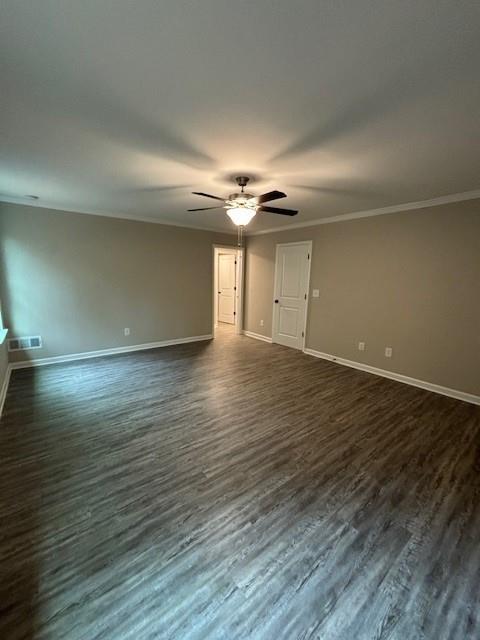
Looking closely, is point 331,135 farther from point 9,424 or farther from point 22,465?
point 9,424

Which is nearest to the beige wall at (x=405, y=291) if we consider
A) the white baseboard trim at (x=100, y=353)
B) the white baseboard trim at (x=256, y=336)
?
the white baseboard trim at (x=256, y=336)

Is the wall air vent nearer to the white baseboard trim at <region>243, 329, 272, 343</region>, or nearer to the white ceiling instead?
the white ceiling

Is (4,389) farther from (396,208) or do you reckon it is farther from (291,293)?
(396,208)

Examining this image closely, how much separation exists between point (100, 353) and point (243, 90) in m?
4.46

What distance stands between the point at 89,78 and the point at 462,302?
407 centimetres

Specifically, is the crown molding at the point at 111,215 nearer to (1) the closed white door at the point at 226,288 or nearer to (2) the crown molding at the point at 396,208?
(1) the closed white door at the point at 226,288

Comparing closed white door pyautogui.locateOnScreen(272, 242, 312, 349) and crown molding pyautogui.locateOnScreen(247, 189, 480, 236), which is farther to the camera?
closed white door pyautogui.locateOnScreen(272, 242, 312, 349)

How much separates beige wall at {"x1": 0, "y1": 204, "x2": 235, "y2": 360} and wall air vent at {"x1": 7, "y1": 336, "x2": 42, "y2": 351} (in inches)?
3.0

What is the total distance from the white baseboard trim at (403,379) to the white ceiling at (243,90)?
242 cm

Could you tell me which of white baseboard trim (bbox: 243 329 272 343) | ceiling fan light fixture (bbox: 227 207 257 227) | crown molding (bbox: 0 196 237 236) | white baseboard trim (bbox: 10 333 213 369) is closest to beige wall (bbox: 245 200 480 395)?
white baseboard trim (bbox: 243 329 272 343)

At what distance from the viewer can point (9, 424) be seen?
2596mm

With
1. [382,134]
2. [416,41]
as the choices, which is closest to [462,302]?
[382,134]

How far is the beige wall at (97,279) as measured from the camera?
3.95m

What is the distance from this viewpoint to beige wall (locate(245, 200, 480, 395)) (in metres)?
3.26
